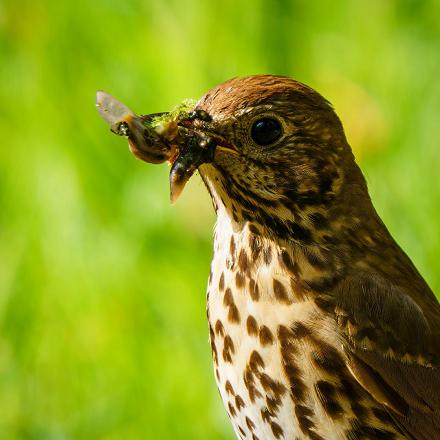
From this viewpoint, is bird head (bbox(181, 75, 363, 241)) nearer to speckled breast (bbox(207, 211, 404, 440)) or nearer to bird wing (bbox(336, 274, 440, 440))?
speckled breast (bbox(207, 211, 404, 440))

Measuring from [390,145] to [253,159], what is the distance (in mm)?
1630

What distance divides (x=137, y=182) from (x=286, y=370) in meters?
1.82

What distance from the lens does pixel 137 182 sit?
4.36 m

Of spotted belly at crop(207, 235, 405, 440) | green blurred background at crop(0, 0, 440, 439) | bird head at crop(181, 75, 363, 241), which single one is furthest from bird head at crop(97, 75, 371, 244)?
green blurred background at crop(0, 0, 440, 439)

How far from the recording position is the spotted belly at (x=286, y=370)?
2.63 m

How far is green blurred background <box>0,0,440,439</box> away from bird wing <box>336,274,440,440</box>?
1.01 meters

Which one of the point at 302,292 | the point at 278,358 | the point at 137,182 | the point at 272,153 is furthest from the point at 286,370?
the point at 137,182

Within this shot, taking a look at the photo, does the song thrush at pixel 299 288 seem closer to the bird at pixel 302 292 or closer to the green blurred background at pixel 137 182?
the bird at pixel 302 292

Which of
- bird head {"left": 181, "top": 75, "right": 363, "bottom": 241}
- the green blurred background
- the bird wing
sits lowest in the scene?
the bird wing

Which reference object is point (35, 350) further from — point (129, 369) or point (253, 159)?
point (253, 159)

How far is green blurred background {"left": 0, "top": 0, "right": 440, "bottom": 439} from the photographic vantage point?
382cm

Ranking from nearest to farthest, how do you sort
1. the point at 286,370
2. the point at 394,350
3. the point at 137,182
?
1. the point at 286,370
2. the point at 394,350
3. the point at 137,182

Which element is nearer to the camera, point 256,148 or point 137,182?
point 256,148

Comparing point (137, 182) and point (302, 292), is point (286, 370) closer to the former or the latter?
point (302, 292)
